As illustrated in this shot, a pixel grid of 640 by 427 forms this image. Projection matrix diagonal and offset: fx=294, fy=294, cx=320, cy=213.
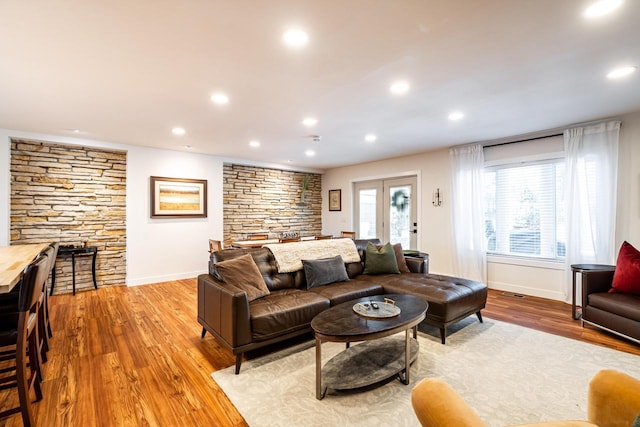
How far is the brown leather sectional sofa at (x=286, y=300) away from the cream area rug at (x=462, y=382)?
0.19m

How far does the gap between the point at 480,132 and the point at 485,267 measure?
7.34ft

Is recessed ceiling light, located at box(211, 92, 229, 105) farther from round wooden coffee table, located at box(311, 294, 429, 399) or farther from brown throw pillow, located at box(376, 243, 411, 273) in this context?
brown throw pillow, located at box(376, 243, 411, 273)

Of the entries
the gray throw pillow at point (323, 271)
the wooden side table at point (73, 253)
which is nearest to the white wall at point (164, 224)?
the wooden side table at point (73, 253)

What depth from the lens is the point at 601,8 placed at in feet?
5.65

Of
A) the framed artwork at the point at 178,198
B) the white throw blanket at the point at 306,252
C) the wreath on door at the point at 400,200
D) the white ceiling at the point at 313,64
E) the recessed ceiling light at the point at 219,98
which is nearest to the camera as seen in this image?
the white ceiling at the point at 313,64

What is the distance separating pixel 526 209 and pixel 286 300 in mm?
4171

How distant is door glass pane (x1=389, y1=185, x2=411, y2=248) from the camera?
6.18 meters

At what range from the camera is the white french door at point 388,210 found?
612cm

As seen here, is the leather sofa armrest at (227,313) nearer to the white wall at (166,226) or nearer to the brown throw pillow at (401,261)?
the brown throw pillow at (401,261)

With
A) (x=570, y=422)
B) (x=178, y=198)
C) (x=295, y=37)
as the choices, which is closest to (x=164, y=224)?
(x=178, y=198)

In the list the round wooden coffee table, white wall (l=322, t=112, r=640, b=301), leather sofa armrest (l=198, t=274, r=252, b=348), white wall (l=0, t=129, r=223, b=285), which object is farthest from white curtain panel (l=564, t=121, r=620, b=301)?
white wall (l=0, t=129, r=223, b=285)

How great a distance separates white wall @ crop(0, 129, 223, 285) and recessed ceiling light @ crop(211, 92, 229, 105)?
296cm

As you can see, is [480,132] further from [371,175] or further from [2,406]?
[2,406]

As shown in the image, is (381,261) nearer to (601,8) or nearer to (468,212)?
(468,212)
